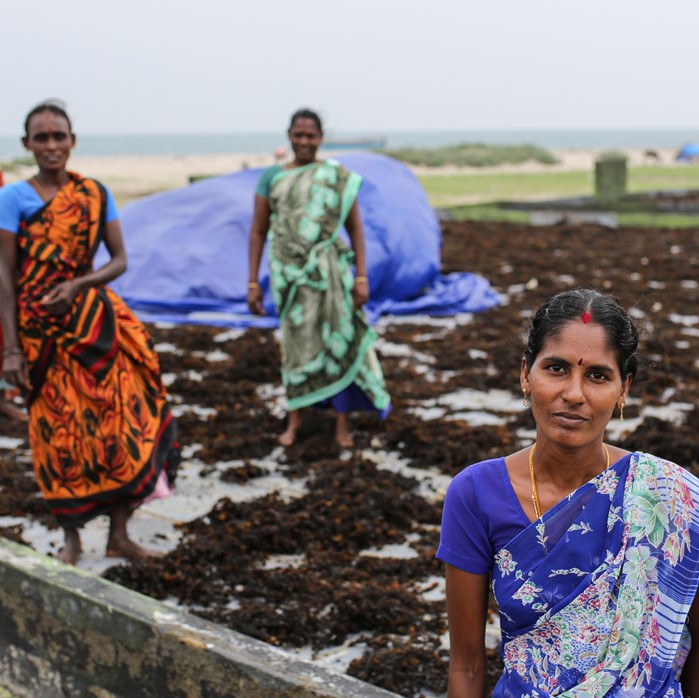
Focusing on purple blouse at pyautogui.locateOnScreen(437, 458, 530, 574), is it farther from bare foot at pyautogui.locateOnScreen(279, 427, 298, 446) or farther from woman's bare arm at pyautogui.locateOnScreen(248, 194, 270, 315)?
woman's bare arm at pyautogui.locateOnScreen(248, 194, 270, 315)

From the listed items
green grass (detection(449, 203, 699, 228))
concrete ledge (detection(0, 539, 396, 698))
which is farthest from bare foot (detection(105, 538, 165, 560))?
green grass (detection(449, 203, 699, 228))

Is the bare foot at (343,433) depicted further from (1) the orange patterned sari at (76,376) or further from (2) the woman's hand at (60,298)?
(2) the woman's hand at (60,298)

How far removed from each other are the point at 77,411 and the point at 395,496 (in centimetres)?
162

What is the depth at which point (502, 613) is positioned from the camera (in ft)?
7.28

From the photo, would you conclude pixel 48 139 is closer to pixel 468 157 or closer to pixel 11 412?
pixel 11 412

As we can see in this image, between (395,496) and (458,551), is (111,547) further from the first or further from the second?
(458,551)

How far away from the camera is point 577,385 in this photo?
7.25 ft

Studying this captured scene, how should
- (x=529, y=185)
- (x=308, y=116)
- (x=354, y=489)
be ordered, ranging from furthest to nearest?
1. (x=529, y=185)
2. (x=308, y=116)
3. (x=354, y=489)

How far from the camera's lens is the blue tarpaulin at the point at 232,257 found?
11.2m

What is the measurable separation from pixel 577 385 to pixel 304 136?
4.33 meters

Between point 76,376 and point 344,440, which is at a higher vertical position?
point 76,376

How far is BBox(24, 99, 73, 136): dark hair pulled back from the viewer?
4.62m

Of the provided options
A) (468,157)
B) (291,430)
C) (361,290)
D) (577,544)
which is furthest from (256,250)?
(468,157)

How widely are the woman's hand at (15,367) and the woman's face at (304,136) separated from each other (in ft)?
7.52
